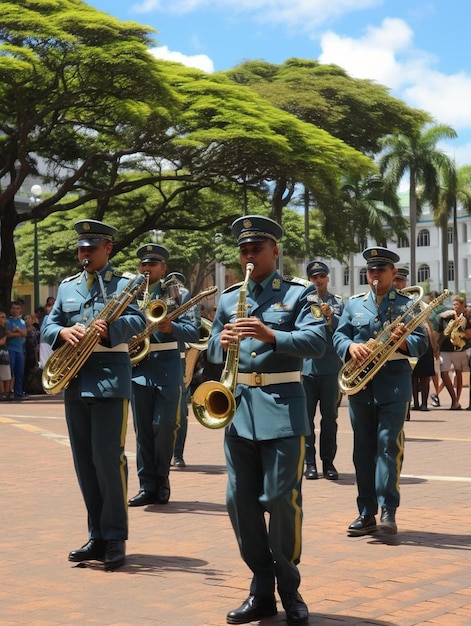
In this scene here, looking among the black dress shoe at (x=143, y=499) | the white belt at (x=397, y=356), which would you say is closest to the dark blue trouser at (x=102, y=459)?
the white belt at (x=397, y=356)

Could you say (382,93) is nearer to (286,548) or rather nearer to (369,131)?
(369,131)

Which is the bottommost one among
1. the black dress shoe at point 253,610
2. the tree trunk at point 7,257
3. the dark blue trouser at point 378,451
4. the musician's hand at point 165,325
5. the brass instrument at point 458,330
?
the black dress shoe at point 253,610

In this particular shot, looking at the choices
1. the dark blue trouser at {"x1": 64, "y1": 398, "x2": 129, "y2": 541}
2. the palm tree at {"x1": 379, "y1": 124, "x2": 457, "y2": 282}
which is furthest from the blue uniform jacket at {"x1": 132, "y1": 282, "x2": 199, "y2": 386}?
the palm tree at {"x1": 379, "y1": 124, "x2": 457, "y2": 282}

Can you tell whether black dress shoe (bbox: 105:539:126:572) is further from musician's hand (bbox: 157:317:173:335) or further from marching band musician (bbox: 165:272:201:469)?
marching band musician (bbox: 165:272:201:469)

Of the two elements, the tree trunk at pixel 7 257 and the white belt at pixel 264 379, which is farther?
the tree trunk at pixel 7 257

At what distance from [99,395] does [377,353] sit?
2169mm

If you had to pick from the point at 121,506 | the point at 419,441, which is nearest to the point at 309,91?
the point at 419,441

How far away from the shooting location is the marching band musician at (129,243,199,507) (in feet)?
31.9

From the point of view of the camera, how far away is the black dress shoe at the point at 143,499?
958 centimetres

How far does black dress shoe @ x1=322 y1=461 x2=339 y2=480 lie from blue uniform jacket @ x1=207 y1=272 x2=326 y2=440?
5101 mm

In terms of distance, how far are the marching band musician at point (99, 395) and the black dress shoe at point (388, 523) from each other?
1.87 metres

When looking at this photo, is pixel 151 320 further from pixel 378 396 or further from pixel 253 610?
pixel 253 610

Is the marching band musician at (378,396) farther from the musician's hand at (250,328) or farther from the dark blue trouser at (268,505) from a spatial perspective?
the musician's hand at (250,328)

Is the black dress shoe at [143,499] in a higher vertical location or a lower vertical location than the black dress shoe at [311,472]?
lower
